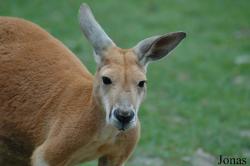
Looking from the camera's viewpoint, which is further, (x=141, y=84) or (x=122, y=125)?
(x=141, y=84)

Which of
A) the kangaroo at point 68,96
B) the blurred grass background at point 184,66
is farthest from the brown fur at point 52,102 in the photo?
the blurred grass background at point 184,66

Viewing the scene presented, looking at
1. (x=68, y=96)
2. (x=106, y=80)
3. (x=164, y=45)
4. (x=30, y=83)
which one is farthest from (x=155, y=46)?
(x=30, y=83)

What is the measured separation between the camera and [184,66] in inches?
417

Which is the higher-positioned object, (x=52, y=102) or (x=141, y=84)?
(x=141, y=84)

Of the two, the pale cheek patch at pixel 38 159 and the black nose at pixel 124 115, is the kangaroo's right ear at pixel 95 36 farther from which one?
the pale cheek patch at pixel 38 159

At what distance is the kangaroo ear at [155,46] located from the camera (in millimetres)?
5332

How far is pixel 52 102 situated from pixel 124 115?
1.03 meters

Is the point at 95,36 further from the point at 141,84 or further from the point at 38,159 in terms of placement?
the point at 38,159

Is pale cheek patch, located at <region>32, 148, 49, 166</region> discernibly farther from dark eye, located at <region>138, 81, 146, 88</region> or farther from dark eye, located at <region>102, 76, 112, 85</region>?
dark eye, located at <region>138, 81, 146, 88</region>

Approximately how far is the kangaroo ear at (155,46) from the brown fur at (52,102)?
10 centimetres

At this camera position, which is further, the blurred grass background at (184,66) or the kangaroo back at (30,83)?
the blurred grass background at (184,66)

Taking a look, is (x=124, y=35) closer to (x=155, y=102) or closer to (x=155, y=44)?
(x=155, y=102)

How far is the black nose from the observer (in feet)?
15.7

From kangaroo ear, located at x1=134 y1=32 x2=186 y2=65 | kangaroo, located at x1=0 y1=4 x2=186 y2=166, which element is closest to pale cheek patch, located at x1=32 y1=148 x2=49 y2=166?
kangaroo, located at x1=0 y1=4 x2=186 y2=166
